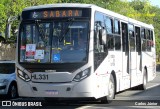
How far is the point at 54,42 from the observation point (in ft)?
38.9

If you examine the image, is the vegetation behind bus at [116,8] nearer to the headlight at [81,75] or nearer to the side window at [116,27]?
the side window at [116,27]

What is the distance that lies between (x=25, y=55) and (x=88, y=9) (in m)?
2.30

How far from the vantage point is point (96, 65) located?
1202 cm

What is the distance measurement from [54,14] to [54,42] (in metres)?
0.91

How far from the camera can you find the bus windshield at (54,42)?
1169 centimetres

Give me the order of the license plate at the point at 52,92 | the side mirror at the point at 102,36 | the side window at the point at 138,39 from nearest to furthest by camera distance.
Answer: the license plate at the point at 52,92, the side mirror at the point at 102,36, the side window at the point at 138,39

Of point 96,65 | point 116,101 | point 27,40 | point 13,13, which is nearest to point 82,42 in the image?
point 96,65

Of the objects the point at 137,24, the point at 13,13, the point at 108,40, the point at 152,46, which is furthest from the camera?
the point at 13,13

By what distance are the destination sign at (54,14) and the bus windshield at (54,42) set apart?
200 millimetres

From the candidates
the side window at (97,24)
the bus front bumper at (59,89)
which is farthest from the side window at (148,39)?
the bus front bumper at (59,89)

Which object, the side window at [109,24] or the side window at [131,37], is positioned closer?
the side window at [109,24]

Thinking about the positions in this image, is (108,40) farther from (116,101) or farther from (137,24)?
(137,24)

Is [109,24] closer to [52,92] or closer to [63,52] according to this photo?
[63,52]

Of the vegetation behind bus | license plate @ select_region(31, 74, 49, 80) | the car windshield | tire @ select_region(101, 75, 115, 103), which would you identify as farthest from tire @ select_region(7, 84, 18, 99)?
the vegetation behind bus
